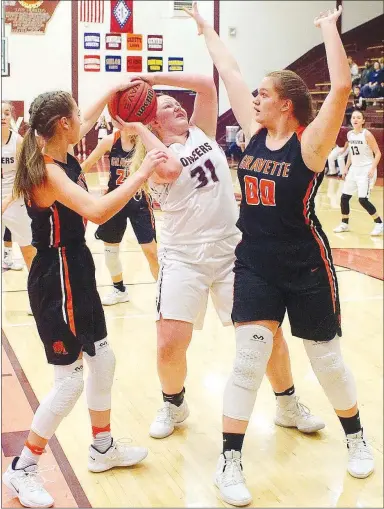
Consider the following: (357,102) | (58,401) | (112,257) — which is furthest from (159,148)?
(357,102)

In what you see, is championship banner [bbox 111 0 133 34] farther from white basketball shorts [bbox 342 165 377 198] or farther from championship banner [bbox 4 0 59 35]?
white basketball shorts [bbox 342 165 377 198]

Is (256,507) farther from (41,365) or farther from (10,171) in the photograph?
(10,171)

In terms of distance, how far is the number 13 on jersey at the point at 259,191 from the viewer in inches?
108

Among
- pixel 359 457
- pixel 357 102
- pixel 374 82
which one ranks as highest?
pixel 374 82

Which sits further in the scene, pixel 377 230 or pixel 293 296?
pixel 377 230

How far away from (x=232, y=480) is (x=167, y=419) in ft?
2.42

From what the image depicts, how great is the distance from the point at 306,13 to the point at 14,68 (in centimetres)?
621

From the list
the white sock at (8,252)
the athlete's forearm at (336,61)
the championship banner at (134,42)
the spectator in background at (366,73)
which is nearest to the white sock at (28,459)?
the athlete's forearm at (336,61)

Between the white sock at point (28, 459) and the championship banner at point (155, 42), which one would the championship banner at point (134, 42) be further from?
the white sock at point (28, 459)

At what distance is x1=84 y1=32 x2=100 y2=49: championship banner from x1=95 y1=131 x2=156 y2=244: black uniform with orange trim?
839cm

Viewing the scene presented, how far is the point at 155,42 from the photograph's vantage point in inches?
530

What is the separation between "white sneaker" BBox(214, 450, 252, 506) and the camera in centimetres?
277

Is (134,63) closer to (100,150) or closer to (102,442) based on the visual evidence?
(100,150)

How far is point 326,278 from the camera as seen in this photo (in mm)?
2838
